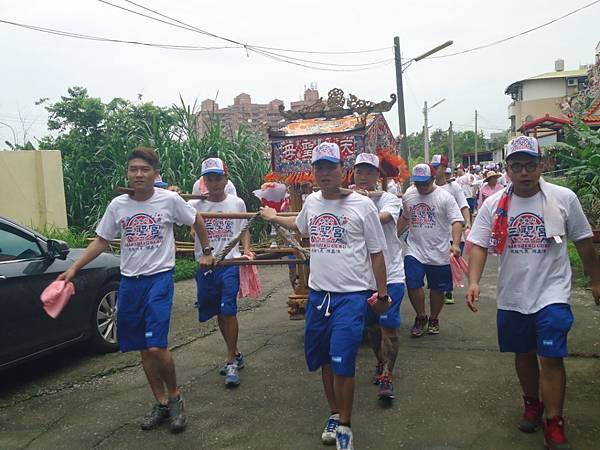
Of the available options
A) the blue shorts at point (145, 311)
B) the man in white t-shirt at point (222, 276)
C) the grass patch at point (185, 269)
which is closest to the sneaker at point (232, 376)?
the man in white t-shirt at point (222, 276)

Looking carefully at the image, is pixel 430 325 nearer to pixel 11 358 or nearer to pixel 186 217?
pixel 186 217

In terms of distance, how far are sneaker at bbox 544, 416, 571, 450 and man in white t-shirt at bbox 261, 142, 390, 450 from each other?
3.61ft

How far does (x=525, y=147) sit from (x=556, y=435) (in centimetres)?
162

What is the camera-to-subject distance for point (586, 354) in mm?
4703

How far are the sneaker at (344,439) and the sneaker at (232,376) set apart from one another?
1.41 m

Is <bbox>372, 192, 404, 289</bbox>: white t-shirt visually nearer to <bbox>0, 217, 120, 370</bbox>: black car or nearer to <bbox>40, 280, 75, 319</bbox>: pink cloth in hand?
<bbox>40, 280, 75, 319</bbox>: pink cloth in hand

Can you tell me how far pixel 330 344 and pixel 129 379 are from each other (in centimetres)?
225

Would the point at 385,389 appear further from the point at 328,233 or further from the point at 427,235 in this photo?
the point at 427,235

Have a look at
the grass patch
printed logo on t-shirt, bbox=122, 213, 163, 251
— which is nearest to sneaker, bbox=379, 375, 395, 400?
printed logo on t-shirt, bbox=122, 213, 163, 251

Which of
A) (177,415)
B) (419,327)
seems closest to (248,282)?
(177,415)

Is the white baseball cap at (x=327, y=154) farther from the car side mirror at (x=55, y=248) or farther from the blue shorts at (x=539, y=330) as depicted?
the car side mirror at (x=55, y=248)

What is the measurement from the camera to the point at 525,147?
3.21m

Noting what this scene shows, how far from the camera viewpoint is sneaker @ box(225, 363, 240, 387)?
14.3 ft

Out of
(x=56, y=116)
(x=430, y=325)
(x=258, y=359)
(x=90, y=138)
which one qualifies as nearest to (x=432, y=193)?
(x=430, y=325)
